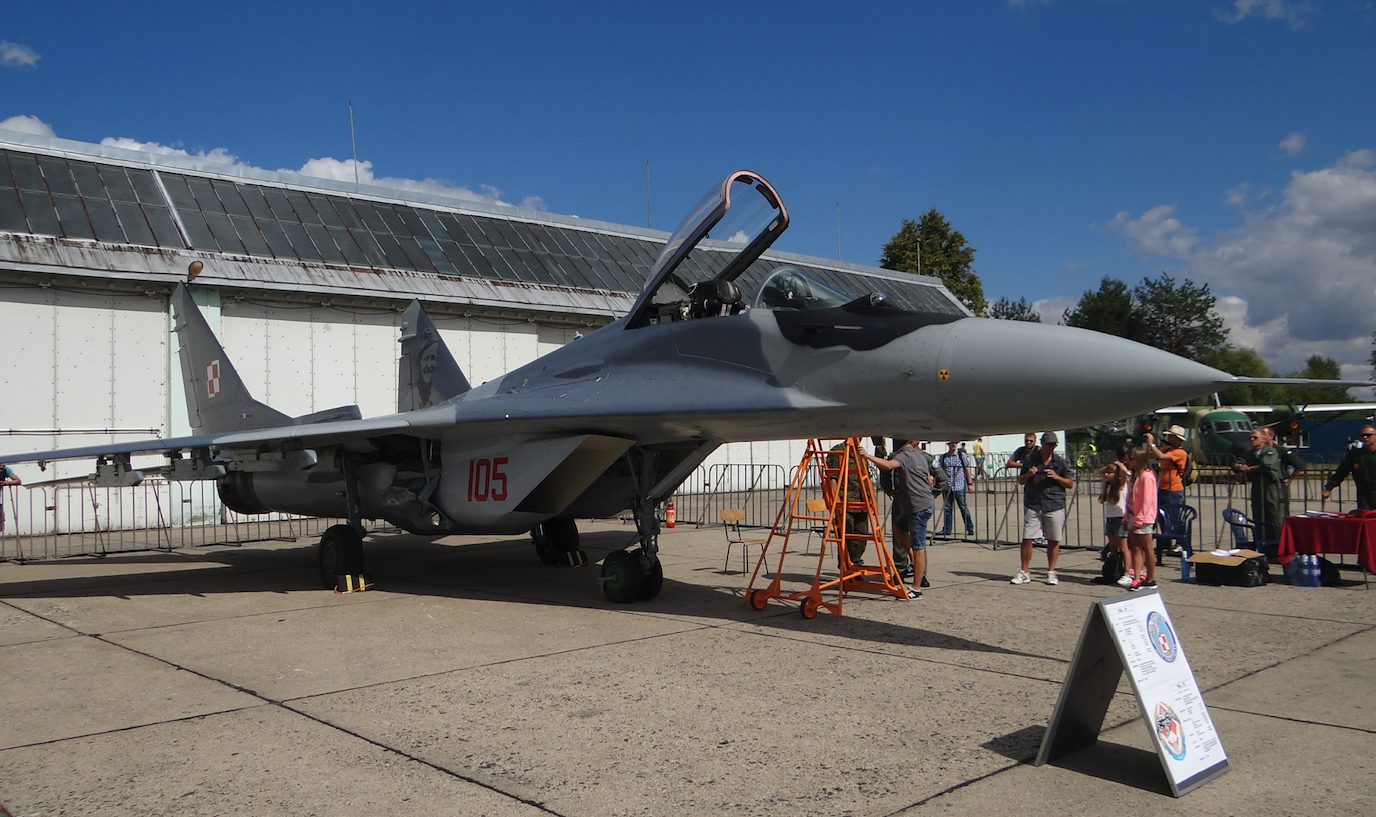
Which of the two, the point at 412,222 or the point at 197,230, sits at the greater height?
A: the point at 412,222

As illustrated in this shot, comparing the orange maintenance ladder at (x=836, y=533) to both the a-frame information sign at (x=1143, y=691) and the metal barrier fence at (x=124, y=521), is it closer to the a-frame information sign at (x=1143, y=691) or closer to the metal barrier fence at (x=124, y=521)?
the a-frame information sign at (x=1143, y=691)

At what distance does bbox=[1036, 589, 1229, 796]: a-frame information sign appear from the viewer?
3.50 m

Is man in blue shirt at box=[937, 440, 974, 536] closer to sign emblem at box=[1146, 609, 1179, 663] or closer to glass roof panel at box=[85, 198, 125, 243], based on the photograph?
sign emblem at box=[1146, 609, 1179, 663]

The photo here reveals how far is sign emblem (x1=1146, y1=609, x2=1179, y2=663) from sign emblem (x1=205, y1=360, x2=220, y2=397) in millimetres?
11130

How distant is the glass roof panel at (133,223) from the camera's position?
52.1 feet

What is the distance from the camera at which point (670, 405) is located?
7.12 meters

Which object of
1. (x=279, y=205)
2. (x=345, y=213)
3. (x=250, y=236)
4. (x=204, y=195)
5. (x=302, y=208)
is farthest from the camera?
(x=345, y=213)

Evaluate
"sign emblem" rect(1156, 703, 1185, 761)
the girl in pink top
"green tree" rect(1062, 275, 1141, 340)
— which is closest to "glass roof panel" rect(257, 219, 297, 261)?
the girl in pink top

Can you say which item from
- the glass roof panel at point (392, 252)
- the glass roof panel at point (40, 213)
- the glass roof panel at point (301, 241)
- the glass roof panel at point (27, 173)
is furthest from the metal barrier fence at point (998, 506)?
the glass roof panel at point (27, 173)

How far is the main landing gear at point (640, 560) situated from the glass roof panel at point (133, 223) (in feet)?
42.1

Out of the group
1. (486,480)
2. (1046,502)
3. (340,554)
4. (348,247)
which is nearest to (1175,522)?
(1046,502)

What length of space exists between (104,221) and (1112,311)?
65103mm

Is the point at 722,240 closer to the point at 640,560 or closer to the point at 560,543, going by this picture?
the point at 640,560

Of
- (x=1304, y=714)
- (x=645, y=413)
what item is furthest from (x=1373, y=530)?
(x=645, y=413)
